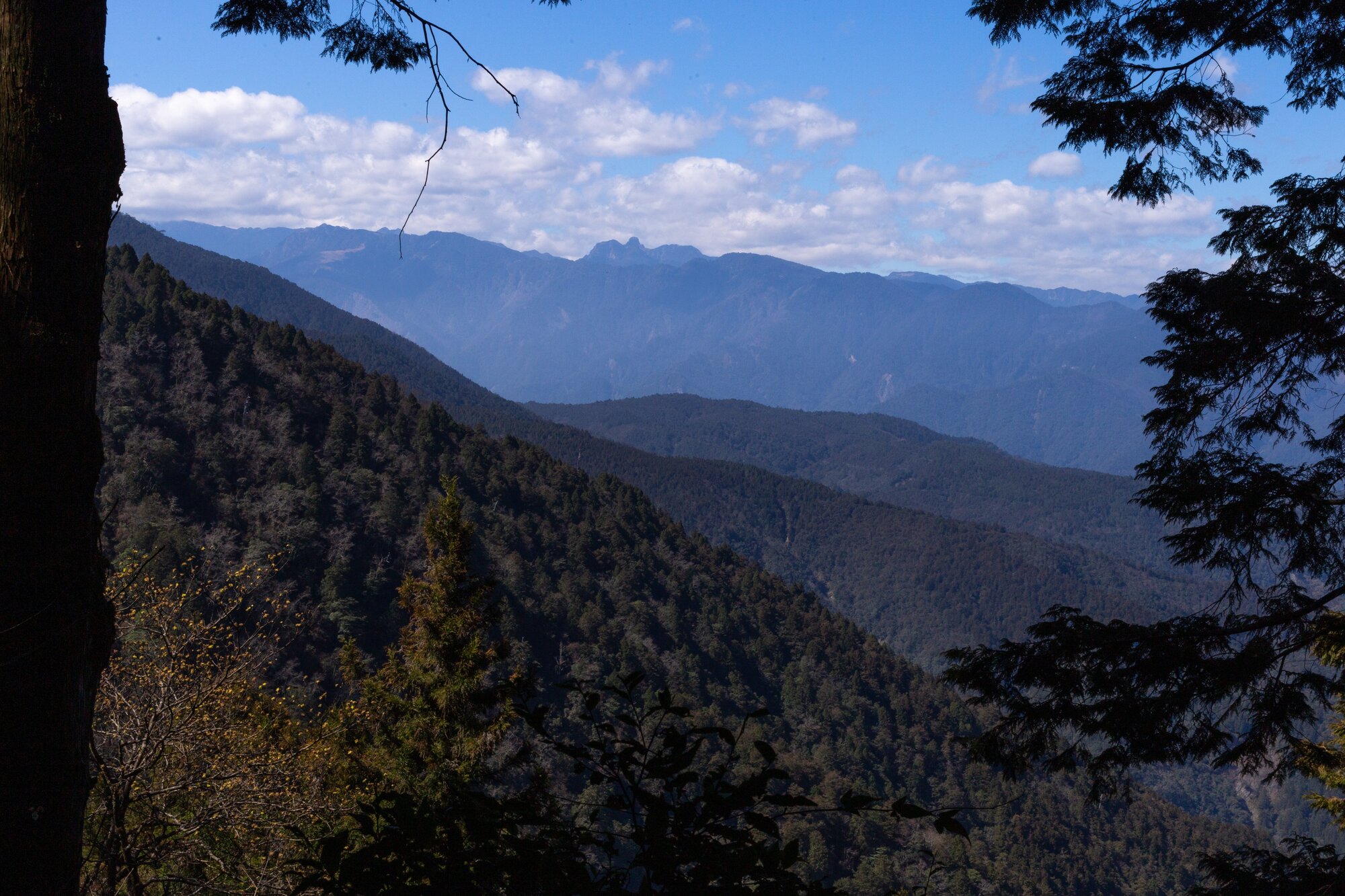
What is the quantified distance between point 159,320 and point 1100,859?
92169mm

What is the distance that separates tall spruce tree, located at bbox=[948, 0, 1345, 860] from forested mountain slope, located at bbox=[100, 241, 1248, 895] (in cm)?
3884

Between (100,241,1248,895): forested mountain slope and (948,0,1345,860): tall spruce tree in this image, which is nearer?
(948,0,1345,860): tall spruce tree

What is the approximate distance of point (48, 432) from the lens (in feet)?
9.83

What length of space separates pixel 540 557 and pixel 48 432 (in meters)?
70.6

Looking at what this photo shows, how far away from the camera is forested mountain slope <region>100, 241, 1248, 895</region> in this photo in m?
50.1

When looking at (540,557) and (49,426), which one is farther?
(540,557)

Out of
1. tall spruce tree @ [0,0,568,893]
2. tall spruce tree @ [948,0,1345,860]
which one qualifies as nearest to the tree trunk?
tall spruce tree @ [0,0,568,893]

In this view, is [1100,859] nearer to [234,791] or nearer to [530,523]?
[530,523]

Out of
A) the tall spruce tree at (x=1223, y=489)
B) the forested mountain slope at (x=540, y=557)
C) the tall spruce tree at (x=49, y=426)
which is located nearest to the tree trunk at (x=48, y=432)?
the tall spruce tree at (x=49, y=426)

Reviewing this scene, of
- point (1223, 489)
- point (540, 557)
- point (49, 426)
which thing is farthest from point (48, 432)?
point (540, 557)

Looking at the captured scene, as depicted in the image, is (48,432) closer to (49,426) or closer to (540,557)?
(49,426)

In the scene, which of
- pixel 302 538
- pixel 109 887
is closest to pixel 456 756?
pixel 109 887

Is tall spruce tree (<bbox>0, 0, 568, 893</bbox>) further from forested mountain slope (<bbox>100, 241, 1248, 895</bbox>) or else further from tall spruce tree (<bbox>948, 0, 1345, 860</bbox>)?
forested mountain slope (<bbox>100, 241, 1248, 895</bbox>)

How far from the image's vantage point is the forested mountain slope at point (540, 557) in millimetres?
50125
